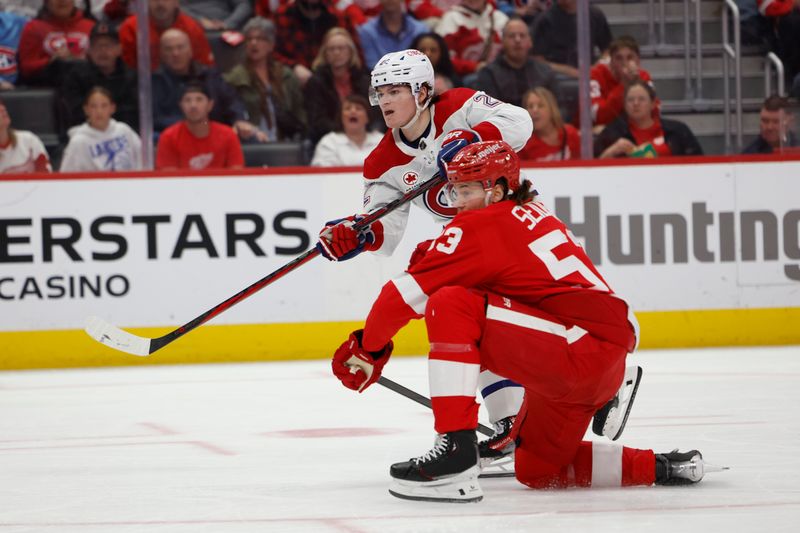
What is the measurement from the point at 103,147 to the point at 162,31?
65cm

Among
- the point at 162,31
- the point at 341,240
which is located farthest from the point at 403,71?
the point at 162,31

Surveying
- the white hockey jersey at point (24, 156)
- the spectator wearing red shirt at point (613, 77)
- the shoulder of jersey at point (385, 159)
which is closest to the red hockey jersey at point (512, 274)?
the shoulder of jersey at point (385, 159)

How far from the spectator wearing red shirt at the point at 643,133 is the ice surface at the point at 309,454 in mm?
1179

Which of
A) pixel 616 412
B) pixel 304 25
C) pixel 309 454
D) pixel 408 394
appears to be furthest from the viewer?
pixel 304 25

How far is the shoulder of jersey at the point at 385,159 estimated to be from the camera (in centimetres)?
379

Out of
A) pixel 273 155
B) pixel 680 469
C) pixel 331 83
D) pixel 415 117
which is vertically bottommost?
pixel 680 469

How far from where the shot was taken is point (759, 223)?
6.51 metres

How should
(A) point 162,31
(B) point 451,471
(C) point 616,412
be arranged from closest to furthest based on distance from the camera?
1. (B) point 451,471
2. (C) point 616,412
3. (A) point 162,31

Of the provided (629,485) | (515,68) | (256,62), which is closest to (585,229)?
(515,68)

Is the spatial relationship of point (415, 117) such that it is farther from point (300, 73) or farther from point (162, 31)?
point (162, 31)

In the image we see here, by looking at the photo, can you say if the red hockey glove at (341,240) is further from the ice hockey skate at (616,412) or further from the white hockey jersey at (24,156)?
the white hockey jersey at (24,156)

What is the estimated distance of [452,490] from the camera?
2.72 meters

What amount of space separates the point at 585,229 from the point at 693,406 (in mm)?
2216

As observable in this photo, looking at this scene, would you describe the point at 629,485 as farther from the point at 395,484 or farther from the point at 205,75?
the point at 205,75
